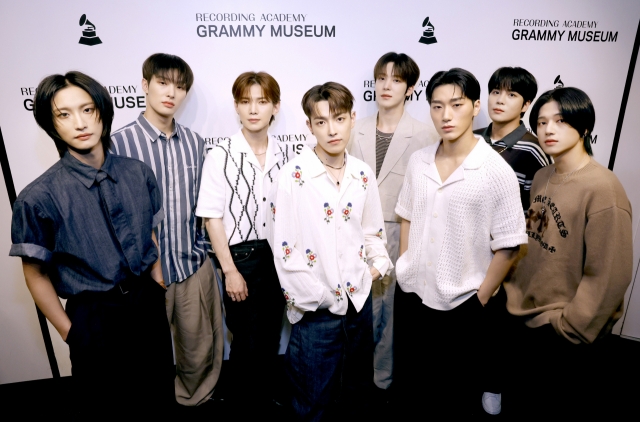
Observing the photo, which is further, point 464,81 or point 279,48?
point 279,48

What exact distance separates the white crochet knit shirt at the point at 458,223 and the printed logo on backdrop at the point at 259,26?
107cm

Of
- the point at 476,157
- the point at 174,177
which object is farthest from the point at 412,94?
the point at 174,177

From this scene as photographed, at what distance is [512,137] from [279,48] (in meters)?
1.44

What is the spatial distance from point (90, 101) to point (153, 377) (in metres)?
A: 1.21

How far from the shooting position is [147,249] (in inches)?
61.9

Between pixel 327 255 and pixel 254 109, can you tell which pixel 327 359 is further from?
pixel 254 109

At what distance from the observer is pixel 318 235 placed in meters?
1.58

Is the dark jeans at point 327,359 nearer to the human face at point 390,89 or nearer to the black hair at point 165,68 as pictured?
the human face at point 390,89

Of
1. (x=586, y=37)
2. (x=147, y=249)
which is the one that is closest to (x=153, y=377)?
(x=147, y=249)

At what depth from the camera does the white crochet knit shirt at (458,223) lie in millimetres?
1511

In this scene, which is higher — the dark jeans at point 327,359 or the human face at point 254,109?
the human face at point 254,109

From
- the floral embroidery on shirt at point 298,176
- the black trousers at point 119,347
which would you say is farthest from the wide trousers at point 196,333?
the floral embroidery on shirt at point 298,176

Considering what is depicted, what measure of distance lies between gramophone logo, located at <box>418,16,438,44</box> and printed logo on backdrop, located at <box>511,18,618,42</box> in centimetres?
55

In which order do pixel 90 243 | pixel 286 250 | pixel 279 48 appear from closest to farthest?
1. pixel 90 243
2. pixel 286 250
3. pixel 279 48
